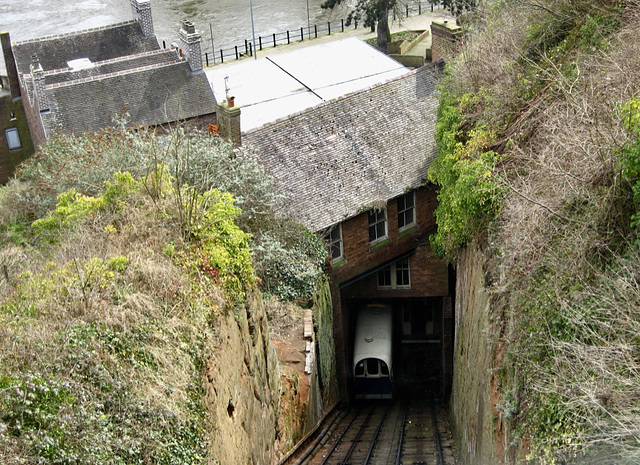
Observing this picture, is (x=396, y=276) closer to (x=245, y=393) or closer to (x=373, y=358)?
(x=373, y=358)

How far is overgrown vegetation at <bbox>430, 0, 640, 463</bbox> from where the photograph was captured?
29.0 feet

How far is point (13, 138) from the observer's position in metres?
33.8

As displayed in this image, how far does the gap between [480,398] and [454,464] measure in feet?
12.8

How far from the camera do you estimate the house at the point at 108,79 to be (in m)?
26.8

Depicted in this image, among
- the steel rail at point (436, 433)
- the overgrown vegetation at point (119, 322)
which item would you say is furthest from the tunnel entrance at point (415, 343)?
the overgrown vegetation at point (119, 322)

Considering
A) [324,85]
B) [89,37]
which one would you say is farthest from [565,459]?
[89,37]

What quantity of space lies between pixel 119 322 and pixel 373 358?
1433 cm

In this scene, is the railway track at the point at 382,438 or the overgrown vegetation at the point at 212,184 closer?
the overgrown vegetation at the point at 212,184

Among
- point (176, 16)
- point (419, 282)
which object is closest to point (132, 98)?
point (419, 282)

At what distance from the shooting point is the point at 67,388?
8375mm

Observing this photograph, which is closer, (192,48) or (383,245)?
(383,245)

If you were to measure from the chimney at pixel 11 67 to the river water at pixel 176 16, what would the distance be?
52.2ft

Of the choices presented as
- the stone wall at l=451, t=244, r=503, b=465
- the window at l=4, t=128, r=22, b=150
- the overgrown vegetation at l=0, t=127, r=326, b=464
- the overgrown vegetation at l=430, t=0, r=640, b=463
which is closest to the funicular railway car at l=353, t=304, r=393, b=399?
the stone wall at l=451, t=244, r=503, b=465

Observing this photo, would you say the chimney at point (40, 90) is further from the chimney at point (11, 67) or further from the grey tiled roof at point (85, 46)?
the chimney at point (11, 67)
